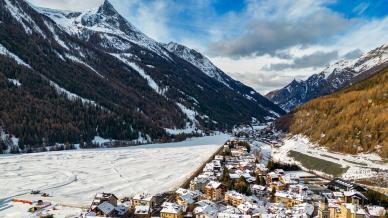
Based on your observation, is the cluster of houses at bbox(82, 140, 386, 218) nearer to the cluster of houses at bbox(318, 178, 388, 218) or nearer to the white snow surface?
the cluster of houses at bbox(318, 178, 388, 218)

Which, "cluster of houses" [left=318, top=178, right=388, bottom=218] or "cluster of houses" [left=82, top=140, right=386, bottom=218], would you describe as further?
"cluster of houses" [left=82, top=140, right=386, bottom=218]

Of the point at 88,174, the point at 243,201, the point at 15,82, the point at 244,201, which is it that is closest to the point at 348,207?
the point at 244,201

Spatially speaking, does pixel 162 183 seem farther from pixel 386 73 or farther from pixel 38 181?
pixel 386 73

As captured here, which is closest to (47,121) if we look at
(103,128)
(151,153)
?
(103,128)

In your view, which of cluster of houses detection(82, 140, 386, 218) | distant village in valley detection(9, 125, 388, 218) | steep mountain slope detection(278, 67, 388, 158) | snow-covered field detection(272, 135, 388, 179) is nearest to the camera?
cluster of houses detection(82, 140, 386, 218)

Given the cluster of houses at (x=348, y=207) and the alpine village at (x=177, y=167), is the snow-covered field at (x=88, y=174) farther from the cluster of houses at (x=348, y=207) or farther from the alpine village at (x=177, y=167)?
the cluster of houses at (x=348, y=207)

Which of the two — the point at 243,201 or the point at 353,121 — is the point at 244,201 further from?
the point at 353,121

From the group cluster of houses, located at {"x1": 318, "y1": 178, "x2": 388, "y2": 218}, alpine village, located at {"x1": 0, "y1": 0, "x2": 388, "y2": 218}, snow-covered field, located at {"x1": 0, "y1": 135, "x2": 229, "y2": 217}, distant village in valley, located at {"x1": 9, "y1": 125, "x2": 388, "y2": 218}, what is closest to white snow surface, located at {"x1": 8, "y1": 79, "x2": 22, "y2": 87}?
alpine village, located at {"x1": 0, "y1": 0, "x2": 388, "y2": 218}
